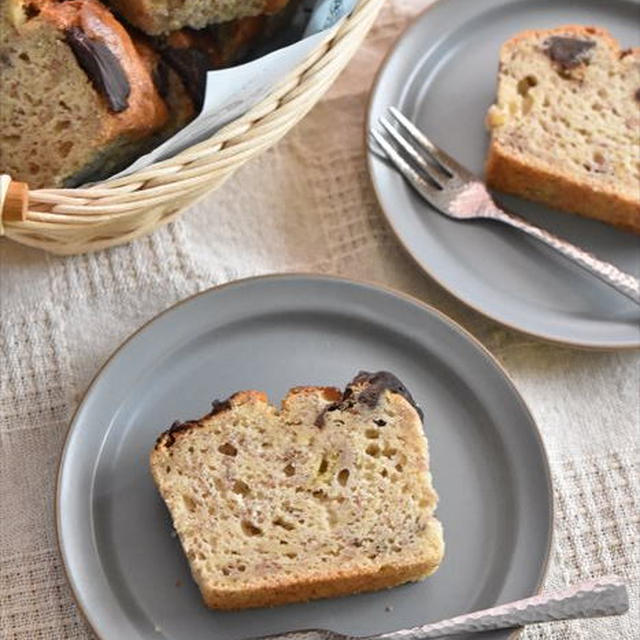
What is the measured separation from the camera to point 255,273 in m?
2.55

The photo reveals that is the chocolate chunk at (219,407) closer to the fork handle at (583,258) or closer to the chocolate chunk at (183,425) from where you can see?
the chocolate chunk at (183,425)

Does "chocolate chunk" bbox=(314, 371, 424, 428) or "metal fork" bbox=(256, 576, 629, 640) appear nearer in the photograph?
"metal fork" bbox=(256, 576, 629, 640)

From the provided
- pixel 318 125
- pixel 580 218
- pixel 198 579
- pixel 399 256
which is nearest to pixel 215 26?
pixel 318 125

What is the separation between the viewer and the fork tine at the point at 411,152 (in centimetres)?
257

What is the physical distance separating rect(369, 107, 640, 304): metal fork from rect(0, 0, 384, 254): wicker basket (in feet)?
1.16

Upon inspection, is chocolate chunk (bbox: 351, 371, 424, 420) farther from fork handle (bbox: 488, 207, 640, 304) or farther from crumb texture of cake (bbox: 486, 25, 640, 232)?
crumb texture of cake (bbox: 486, 25, 640, 232)

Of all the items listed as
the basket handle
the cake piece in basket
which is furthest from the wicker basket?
the cake piece in basket

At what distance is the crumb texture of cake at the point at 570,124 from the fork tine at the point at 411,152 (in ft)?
0.43

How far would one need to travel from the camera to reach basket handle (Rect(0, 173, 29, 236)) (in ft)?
6.30

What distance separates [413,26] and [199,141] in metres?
0.75

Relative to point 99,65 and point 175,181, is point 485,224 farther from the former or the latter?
point 99,65

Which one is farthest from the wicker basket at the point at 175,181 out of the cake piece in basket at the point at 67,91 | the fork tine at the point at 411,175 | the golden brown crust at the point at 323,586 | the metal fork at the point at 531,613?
the metal fork at the point at 531,613

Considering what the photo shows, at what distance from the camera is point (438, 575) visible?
2.09 metres

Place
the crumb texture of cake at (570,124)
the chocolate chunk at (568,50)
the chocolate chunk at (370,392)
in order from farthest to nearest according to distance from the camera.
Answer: the chocolate chunk at (568,50) → the crumb texture of cake at (570,124) → the chocolate chunk at (370,392)
